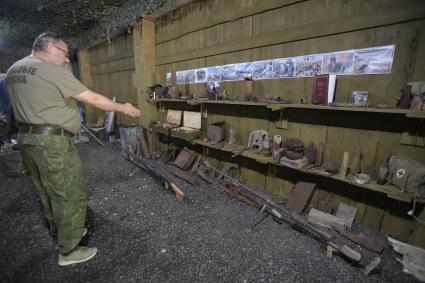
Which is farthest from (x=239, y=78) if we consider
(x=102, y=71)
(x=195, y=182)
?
(x=102, y=71)

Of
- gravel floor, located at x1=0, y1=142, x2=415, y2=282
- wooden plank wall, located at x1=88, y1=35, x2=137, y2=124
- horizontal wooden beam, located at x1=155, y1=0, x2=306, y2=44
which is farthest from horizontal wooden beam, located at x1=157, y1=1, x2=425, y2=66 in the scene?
wooden plank wall, located at x1=88, y1=35, x2=137, y2=124

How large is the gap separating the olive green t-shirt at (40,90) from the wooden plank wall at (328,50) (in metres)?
2.38

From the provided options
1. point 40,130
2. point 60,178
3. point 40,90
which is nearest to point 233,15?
point 40,90

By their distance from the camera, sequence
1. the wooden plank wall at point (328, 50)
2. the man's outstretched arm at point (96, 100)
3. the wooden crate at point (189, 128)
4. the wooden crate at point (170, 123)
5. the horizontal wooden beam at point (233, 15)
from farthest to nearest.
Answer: the wooden crate at point (170, 123) → the wooden crate at point (189, 128) → the horizontal wooden beam at point (233, 15) → the wooden plank wall at point (328, 50) → the man's outstretched arm at point (96, 100)

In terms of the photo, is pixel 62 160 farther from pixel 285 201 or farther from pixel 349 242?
pixel 349 242

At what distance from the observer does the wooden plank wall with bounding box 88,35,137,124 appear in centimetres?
624

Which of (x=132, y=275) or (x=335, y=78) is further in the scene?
(x=335, y=78)

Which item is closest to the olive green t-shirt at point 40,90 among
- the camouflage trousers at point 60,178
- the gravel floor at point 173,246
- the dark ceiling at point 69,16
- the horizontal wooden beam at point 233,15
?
the camouflage trousers at point 60,178

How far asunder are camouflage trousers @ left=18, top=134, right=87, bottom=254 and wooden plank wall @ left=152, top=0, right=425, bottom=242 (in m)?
2.47

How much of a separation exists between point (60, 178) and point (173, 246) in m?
1.29

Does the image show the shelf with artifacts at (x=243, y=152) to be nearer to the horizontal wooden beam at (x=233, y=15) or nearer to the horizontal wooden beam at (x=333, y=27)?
the horizontal wooden beam at (x=333, y=27)

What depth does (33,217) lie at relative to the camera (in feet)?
9.55

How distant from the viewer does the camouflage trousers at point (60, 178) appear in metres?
1.91

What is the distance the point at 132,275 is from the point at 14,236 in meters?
1.67
